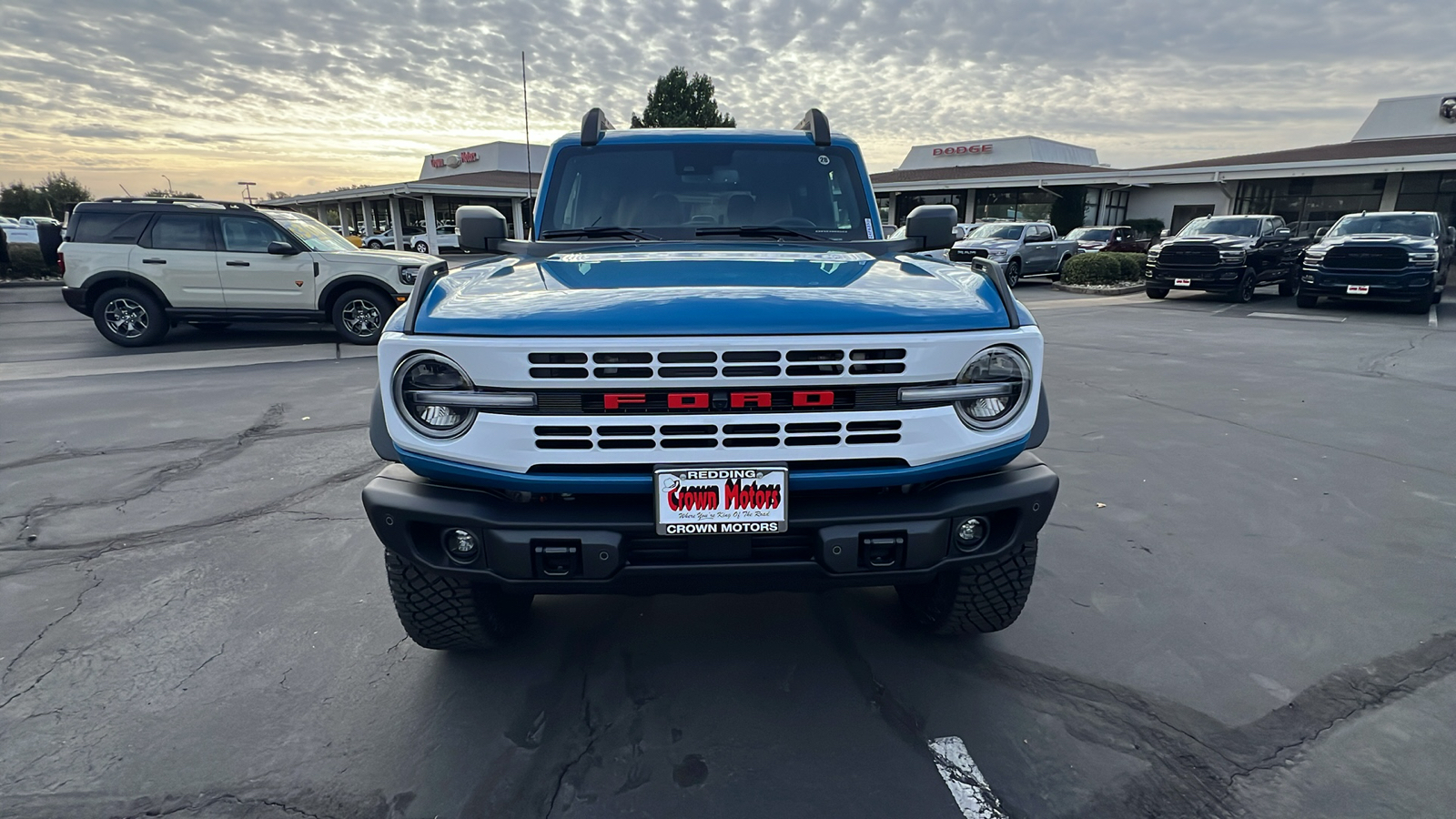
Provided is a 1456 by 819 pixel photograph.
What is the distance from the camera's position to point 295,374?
791 centimetres

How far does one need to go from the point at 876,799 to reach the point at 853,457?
946mm

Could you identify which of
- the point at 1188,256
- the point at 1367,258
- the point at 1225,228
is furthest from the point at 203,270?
the point at 1225,228

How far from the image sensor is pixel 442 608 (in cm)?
245

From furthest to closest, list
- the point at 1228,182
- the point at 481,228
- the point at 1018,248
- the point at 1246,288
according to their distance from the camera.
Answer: the point at 1228,182 < the point at 1018,248 < the point at 1246,288 < the point at 481,228

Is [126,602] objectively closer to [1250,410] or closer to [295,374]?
[295,374]

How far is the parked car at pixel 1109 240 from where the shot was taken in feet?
82.3

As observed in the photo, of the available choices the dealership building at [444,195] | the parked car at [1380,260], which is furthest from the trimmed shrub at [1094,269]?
the dealership building at [444,195]

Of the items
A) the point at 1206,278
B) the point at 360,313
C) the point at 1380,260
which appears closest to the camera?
the point at 360,313

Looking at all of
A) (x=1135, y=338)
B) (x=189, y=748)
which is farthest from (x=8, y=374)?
(x=1135, y=338)

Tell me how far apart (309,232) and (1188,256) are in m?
16.0

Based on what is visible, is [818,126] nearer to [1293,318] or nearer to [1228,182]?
[1293,318]

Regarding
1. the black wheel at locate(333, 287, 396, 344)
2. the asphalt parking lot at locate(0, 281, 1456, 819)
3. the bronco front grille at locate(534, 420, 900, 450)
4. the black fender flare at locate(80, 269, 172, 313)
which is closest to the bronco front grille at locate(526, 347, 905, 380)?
the bronco front grille at locate(534, 420, 900, 450)

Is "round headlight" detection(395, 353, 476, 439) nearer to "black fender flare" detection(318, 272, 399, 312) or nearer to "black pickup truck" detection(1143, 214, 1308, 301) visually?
"black fender flare" detection(318, 272, 399, 312)

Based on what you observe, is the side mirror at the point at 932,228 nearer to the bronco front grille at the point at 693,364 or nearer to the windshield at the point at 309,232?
the bronco front grille at the point at 693,364
